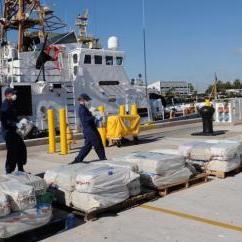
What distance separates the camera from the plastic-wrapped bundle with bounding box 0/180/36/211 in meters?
5.05

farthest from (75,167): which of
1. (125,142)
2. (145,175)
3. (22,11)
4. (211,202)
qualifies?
(22,11)

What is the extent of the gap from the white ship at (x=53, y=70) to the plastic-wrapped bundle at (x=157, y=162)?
11.7 meters

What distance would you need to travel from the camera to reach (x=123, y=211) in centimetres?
614

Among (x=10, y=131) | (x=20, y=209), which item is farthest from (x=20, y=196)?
(x=10, y=131)

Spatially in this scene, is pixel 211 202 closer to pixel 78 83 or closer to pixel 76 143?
pixel 76 143

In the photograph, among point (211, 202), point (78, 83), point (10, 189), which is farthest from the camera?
point (78, 83)

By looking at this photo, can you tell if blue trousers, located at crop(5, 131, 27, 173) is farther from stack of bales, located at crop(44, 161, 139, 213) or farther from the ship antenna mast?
the ship antenna mast

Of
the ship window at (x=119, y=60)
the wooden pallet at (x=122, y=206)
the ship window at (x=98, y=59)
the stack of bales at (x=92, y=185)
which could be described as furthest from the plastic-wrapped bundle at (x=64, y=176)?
the ship window at (x=119, y=60)

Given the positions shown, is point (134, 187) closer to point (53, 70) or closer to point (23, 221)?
point (23, 221)

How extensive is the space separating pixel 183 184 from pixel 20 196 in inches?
126

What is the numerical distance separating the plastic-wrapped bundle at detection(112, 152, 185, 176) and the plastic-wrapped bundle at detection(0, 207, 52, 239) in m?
2.14

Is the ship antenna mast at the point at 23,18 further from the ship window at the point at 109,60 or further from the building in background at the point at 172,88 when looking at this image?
the building in background at the point at 172,88

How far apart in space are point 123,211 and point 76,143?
925 centimetres

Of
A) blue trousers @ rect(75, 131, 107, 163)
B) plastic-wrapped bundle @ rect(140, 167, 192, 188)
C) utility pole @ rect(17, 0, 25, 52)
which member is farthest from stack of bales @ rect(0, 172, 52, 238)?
utility pole @ rect(17, 0, 25, 52)
